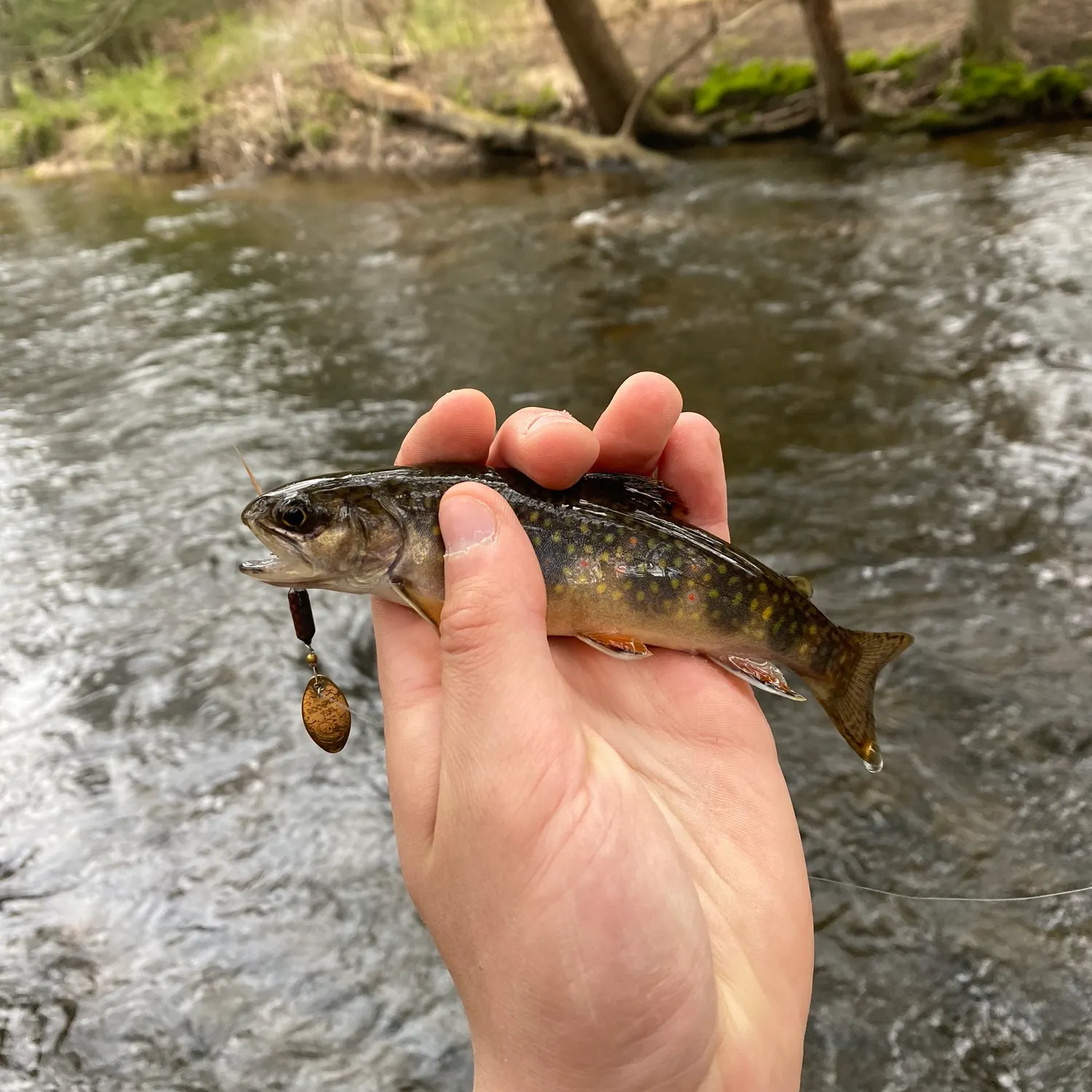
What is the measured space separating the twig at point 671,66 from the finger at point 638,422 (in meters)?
13.1

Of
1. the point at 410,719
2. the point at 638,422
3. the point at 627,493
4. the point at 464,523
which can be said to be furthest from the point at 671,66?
the point at 410,719

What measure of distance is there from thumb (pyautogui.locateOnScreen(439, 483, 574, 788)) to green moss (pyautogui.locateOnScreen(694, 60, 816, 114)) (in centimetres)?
1666

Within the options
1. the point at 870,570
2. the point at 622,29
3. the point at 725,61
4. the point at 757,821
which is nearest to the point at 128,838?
the point at 757,821

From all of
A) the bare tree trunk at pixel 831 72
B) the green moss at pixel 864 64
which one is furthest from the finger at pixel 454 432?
the green moss at pixel 864 64

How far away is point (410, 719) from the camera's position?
2.14 m

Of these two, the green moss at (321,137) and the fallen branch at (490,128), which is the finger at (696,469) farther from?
the green moss at (321,137)

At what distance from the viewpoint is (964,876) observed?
3326mm

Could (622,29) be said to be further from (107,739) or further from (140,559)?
(107,739)

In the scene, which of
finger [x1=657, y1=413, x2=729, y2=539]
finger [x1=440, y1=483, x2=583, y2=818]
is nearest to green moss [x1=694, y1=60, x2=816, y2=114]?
finger [x1=657, y1=413, x2=729, y2=539]

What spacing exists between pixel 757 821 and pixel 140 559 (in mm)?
4925

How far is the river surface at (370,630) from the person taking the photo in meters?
3.11

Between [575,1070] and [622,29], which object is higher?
→ [622,29]

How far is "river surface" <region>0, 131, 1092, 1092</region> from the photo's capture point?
10.2 feet

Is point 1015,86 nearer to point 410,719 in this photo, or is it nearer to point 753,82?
point 753,82
